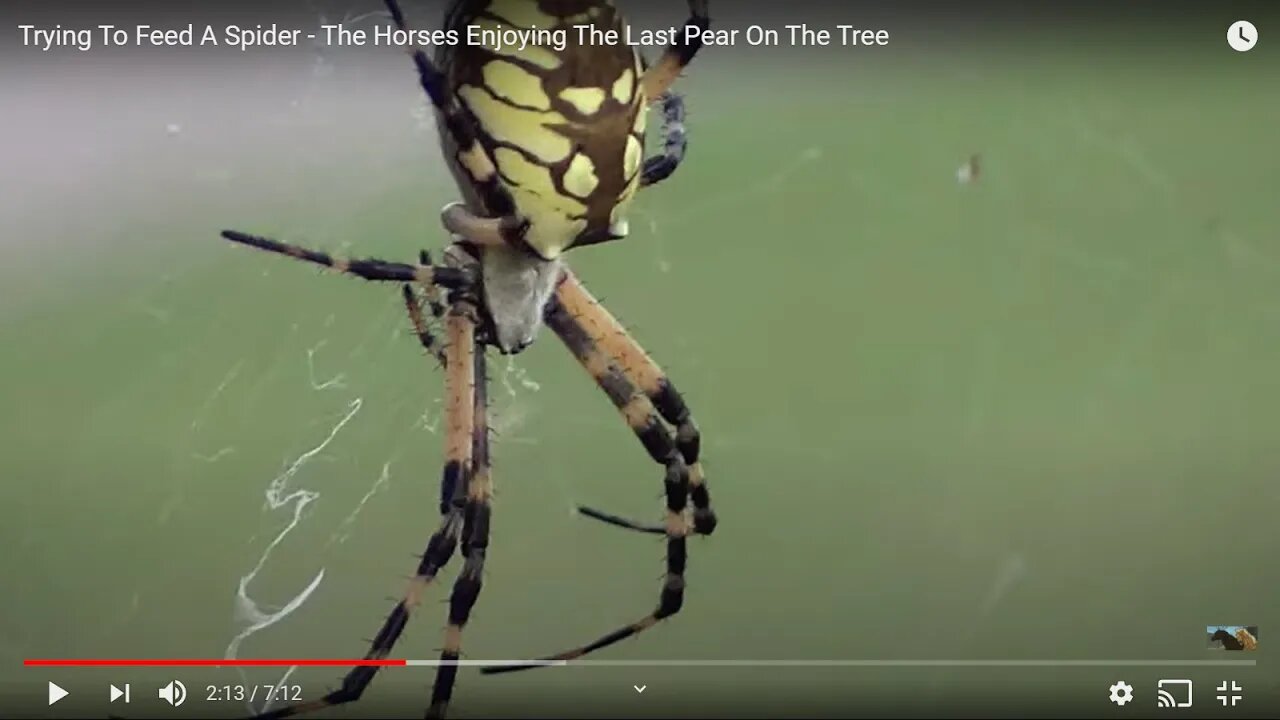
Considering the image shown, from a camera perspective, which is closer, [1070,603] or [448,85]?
[448,85]

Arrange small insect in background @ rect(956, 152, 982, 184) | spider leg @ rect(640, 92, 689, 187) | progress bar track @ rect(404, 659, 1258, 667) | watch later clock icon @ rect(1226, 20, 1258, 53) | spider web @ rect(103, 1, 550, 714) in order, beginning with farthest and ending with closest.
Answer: small insect in background @ rect(956, 152, 982, 184), spider web @ rect(103, 1, 550, 714), progress bar track @ rect(404, 659, 1258, 667), watch later clock icon @ rect(1226, 20, 1258, 53), spider leg @ rect(640, 92, 689, 187)

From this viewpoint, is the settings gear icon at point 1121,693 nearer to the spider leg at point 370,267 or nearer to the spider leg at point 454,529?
the spider leg at point 454,529

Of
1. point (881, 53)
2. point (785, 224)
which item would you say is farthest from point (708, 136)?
point (881, 53)

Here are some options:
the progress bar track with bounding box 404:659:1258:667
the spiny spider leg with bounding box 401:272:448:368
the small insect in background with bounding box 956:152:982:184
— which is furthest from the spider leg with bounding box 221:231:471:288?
the small insect in background with bounding box 956:152:982:184

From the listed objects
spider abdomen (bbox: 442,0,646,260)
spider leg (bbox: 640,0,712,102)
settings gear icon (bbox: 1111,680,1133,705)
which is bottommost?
settings gear icon (bbox: 1111,680,1133,705)

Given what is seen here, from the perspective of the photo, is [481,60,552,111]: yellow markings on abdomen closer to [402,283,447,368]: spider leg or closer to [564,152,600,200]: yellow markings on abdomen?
[564,152,600,200]: yellow markings on abdomen

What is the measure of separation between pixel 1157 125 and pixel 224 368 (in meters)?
2.41

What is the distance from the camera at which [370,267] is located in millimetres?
1354

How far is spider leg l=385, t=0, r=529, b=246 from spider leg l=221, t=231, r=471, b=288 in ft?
0.24

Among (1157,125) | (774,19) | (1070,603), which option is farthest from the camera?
(1157,125)

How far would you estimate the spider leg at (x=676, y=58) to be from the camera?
1.35m

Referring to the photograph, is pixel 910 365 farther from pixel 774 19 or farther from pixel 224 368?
pixel 224 368

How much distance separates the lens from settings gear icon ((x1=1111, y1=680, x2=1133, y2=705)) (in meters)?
2.03

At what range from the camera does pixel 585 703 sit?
1.99m
